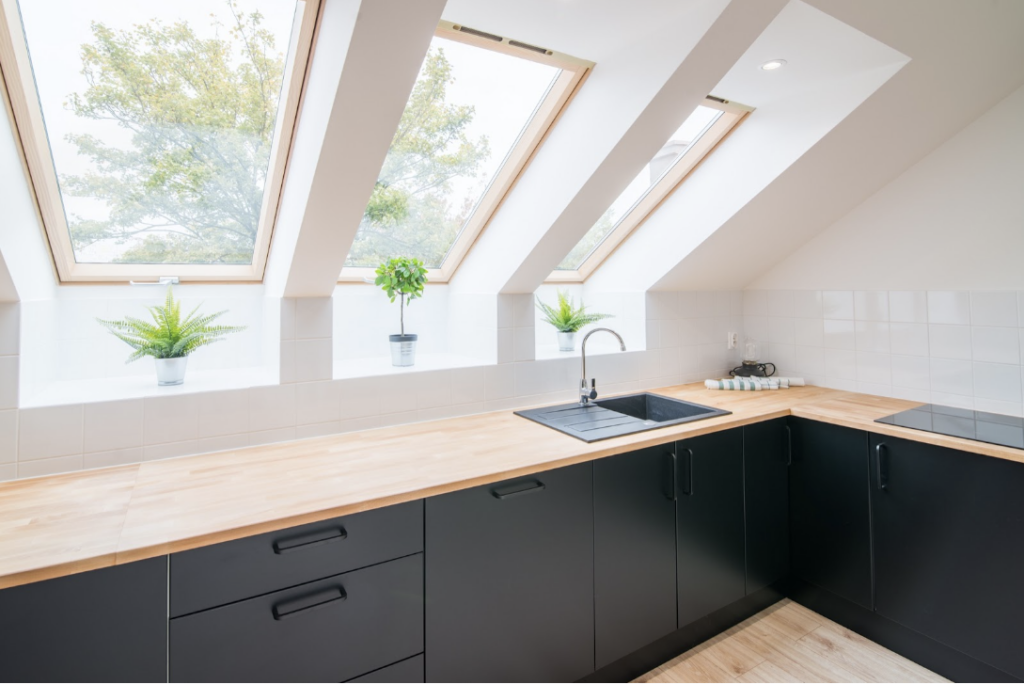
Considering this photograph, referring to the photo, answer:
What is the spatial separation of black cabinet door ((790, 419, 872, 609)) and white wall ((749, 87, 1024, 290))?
90 centimetres

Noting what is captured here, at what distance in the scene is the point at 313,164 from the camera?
1.59 metres

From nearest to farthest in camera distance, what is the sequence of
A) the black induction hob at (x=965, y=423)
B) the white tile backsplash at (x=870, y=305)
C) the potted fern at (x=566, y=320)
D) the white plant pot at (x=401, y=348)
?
the black induction hob at (x=965, y=423) → the white plant pot at (x=401, y=348) → the white tile backsplash at (x=870, y=305) → the potted fern at (x=566, y=320)

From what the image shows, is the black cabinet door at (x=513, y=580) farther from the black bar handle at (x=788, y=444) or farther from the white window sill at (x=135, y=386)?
the black bar handle at (x=788, y=444)

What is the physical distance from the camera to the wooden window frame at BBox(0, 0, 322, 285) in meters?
1.45

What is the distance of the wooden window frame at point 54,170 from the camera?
145 cm

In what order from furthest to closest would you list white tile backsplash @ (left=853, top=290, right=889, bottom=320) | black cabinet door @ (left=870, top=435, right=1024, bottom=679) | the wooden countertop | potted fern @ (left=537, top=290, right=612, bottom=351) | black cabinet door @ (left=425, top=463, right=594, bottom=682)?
potted fern @ (left=537, top=290, right=612, bottom=351) < white tile backsplash @ (left=853, top=290, right=889, bottom=320) < black cabinet door @ (left=870, top=435, right=1024, bottom=679) < black cabinet door @ (left=425, top=463, right=594, bottom=682) < the wooden countertop

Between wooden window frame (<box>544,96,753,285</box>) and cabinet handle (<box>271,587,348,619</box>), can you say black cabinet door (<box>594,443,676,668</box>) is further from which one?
wooden window frame (<box>544,96,753,285</box>)

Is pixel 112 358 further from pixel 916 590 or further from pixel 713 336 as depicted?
pixel 916 590

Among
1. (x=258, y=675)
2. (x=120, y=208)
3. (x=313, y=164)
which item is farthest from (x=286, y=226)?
(x=258, y=675)

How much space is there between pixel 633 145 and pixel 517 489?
50.3 inches

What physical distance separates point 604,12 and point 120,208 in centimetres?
177

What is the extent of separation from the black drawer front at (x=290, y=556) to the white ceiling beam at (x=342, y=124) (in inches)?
36.7

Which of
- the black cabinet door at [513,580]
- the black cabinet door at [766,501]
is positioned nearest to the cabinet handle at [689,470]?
the black cabinet door at [766,501]

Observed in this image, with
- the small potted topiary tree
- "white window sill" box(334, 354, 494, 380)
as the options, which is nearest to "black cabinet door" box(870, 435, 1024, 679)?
"white window sill" box(334, 354, 494, 380)
